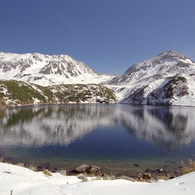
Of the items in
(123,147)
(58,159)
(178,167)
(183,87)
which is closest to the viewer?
(178,167)

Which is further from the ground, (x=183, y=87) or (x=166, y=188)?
(x=183, y=87)

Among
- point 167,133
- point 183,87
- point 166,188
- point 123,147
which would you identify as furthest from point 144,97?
point 166,188

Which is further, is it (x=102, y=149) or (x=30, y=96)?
(x=30, y=96)

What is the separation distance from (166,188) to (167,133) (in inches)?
1404

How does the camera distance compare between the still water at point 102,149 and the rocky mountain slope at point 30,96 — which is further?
the rocky mountain slope at point 30,96

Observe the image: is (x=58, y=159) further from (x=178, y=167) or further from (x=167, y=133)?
(x=167, y=133)

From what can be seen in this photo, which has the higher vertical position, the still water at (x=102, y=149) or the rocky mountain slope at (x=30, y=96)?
the rocky mountain slope at (x=30, y=96)

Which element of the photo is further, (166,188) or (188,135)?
(188,135)

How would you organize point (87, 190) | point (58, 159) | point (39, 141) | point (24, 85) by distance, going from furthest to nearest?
point (24, 85) < point (39, 141) < point (58, 159) < point (87, 190)

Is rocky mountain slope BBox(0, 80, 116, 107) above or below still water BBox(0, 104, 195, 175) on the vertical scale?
above

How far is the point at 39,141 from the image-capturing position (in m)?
32.2

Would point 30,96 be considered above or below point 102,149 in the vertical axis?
above

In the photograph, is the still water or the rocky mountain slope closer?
the still water

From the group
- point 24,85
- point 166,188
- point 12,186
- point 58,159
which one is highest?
point 24,85
